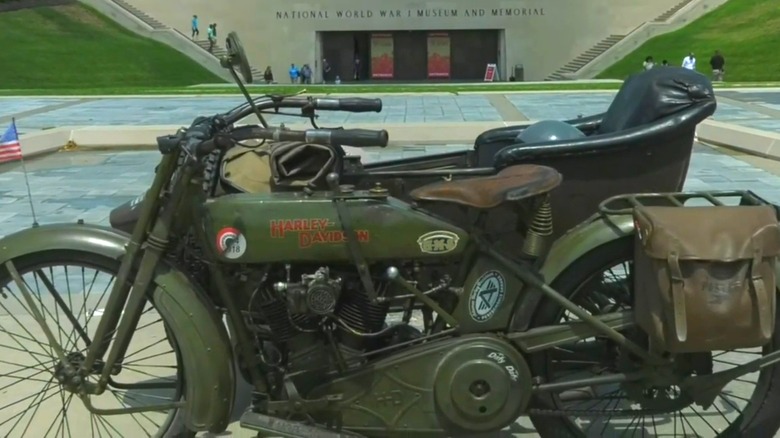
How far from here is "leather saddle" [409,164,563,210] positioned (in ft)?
8.89

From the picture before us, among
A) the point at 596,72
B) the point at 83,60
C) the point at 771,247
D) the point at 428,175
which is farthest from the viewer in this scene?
the point at 596,72

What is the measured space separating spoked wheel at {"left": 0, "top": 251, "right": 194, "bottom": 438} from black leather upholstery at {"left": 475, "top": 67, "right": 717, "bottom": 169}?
4.90 feet

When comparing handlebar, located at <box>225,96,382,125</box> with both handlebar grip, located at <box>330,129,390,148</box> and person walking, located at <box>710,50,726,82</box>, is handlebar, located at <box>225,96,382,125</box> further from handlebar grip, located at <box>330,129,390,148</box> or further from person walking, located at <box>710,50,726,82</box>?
person walking, located at <box>710,50,726,82</box>

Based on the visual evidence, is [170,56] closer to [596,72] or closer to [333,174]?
[596,72]

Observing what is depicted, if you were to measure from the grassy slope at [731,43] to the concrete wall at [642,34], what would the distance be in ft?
1.46

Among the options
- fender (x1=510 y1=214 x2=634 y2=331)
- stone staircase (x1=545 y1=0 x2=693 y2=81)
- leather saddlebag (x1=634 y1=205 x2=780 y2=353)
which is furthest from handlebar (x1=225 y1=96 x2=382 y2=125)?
stone staircase (x1=545 y1=0 x2=693 y2=81)

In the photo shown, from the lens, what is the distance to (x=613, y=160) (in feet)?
10.3

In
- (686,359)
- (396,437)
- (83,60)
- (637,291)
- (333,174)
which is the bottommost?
(396,437)

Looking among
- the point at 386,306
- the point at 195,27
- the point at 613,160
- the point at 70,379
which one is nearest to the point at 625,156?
the point at 613,160

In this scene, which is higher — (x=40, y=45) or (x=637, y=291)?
(x=40, y=45)

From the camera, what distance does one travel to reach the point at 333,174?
2748 millimetres

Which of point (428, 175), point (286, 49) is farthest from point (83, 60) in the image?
point (428, 175)

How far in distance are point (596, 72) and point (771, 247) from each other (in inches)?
1500

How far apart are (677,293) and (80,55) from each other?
37588mm
